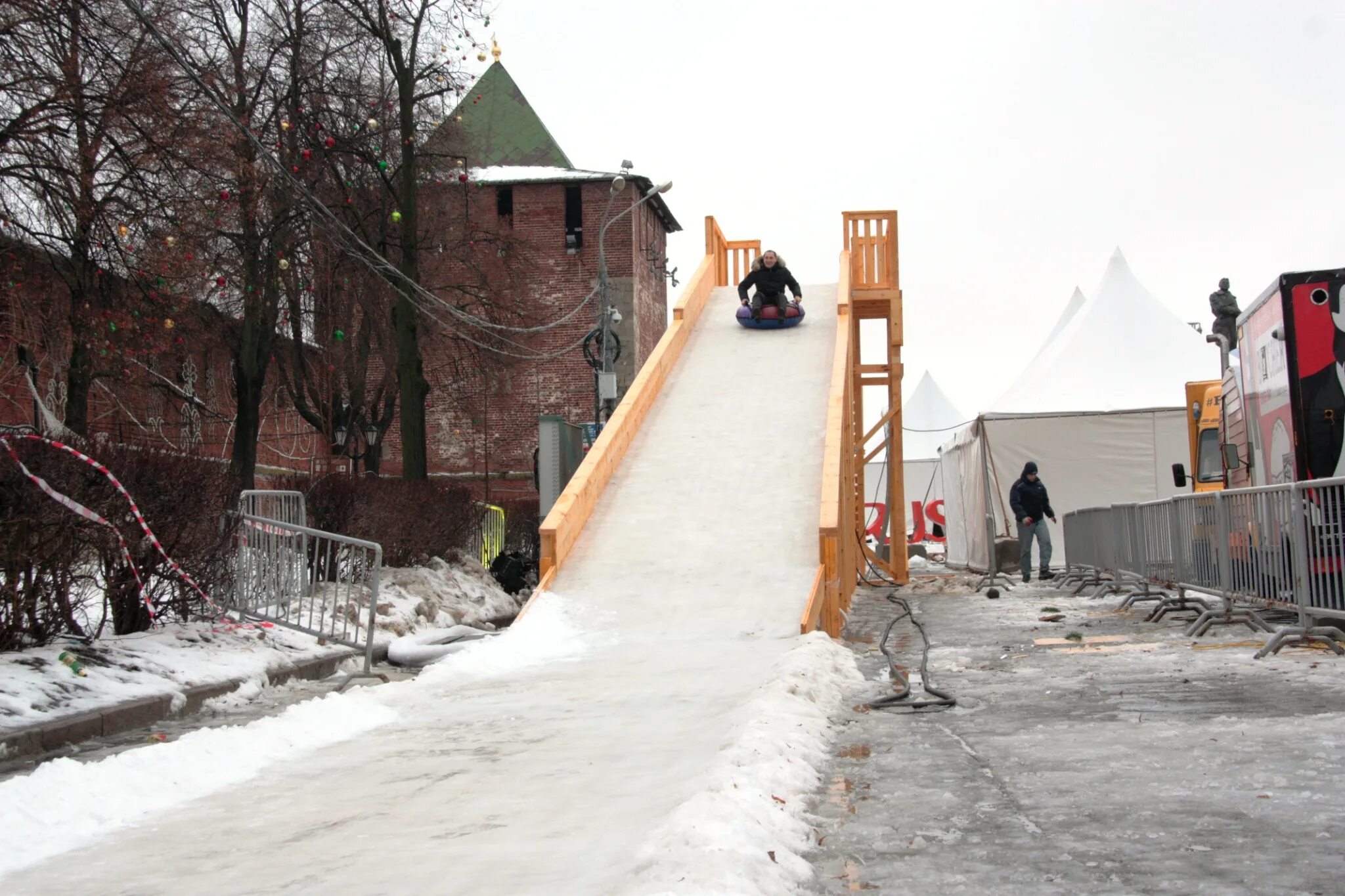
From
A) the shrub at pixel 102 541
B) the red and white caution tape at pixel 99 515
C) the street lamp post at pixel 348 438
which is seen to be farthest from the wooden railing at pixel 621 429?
the street lamp post at pixel 348 438

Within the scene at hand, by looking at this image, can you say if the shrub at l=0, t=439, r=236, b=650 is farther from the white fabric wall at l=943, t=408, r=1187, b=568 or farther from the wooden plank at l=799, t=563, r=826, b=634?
the white fabric wall at l=943, t=408, r=1187, b=568

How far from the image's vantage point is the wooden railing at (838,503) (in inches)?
488

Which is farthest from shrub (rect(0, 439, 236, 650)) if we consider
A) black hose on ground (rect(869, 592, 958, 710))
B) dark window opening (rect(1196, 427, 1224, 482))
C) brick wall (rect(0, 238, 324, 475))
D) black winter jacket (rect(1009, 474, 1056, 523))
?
black winter jacket (rect(1009, 474, 1056, 523))

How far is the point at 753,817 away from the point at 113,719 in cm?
474

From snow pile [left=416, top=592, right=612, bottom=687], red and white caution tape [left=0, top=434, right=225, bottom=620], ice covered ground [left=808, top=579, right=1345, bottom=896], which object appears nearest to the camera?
ice covered ground [left=808, top=579, right=1345, bottom=896]

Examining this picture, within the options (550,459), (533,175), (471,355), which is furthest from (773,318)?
(533,175)

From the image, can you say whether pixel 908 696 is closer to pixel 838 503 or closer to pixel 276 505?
pixel 838 503

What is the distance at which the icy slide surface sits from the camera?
4.53 meters

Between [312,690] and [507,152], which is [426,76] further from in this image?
[507,152]

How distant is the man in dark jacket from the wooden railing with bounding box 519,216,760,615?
5.89 meters

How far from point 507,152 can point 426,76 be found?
34415 mm

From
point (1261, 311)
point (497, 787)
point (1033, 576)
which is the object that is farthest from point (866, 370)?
point (497, 787)

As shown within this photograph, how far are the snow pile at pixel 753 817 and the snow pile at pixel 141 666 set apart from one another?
395 centimetres

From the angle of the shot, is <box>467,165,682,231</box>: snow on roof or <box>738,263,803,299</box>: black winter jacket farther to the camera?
<box>467,165,682,231</box>: snow on roof
